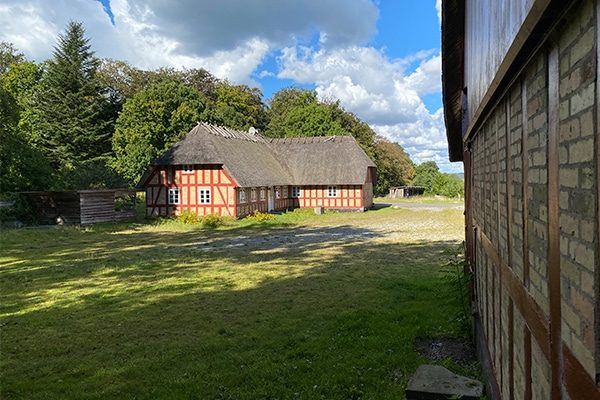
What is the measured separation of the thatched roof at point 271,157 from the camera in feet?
109

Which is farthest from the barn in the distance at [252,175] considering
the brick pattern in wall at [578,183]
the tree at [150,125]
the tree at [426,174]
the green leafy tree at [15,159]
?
the brick pattern in wall at [578,183]

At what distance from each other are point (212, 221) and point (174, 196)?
5.51 m

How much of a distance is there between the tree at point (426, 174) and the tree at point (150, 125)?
35.7 meters

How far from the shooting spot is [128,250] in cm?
1986

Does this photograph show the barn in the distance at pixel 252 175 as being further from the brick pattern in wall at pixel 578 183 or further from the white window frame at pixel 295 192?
the brick pattern in wall at pixel 578 183

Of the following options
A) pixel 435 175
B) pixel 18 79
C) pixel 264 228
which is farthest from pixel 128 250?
pixel 435 175

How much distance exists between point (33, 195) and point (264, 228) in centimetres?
1357

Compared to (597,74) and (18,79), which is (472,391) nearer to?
(597,74)

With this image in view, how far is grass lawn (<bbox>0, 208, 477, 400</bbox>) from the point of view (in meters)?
6.77

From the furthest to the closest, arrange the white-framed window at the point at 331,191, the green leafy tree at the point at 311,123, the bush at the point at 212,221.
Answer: the green leafy tree at the point at 311,123 < the white-framed window at the point at 331,191 < the bush at the point at 212,221

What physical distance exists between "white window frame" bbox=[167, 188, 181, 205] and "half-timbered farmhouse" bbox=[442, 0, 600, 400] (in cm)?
3064

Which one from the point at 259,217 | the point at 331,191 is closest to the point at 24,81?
the point at 331,191

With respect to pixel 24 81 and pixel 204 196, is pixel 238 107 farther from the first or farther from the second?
pixel 204 196

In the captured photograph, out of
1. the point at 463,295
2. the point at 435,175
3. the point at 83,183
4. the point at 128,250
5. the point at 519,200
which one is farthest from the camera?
the point at 435,175
